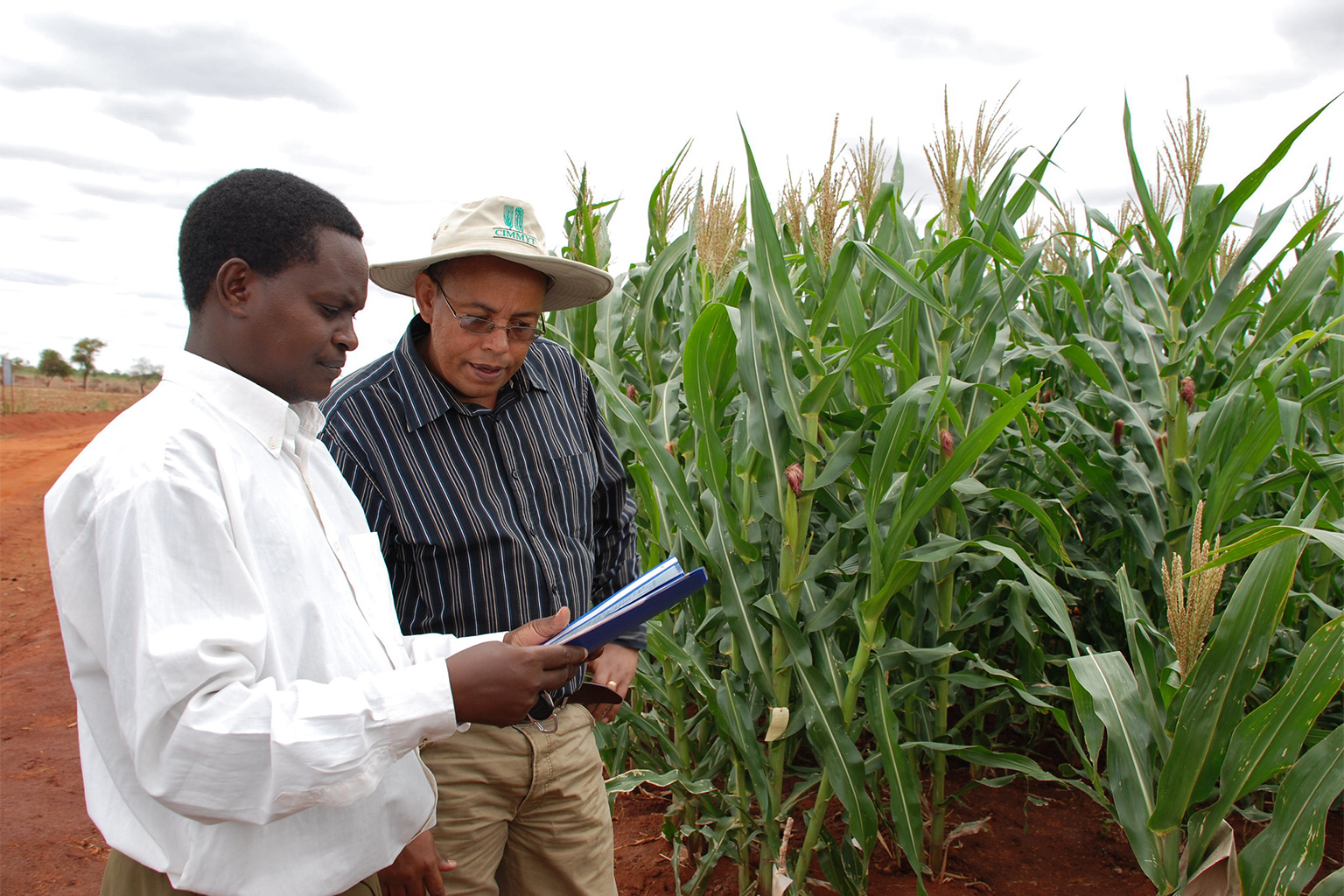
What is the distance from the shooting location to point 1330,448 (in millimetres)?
2787

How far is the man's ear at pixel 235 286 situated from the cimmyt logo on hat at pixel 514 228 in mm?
651

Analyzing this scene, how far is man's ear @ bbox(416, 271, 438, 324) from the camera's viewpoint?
1837 millimetres

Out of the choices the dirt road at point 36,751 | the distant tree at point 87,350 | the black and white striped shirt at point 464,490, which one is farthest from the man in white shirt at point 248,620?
the distant tree at point 87,350

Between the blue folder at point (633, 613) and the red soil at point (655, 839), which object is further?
the red soil at point (655, 839)

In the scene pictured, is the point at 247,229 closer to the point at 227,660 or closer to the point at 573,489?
the point at 227,660

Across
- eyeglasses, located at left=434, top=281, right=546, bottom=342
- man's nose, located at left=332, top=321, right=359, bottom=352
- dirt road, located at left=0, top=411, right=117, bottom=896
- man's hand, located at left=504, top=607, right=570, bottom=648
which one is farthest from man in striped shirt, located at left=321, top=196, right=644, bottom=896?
dirt road, located at left=0, top=411, right=117, bottom=896

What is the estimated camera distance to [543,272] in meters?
1.89

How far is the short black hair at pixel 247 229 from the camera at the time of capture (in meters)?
1.17

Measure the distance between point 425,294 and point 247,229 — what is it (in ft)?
2.26

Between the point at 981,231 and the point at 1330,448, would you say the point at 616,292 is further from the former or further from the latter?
the point at 1330,448

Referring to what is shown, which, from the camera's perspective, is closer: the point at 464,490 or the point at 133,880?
the point at 133,880

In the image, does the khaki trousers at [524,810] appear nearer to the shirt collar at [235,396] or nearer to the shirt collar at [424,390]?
the shirt collar at [424,390]

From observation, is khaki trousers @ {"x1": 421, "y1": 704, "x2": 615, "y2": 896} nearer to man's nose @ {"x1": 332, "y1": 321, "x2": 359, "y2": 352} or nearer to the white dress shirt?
the white dress shirt

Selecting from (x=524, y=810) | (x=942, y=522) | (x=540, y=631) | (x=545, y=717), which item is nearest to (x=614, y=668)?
(x=545, y=717)
